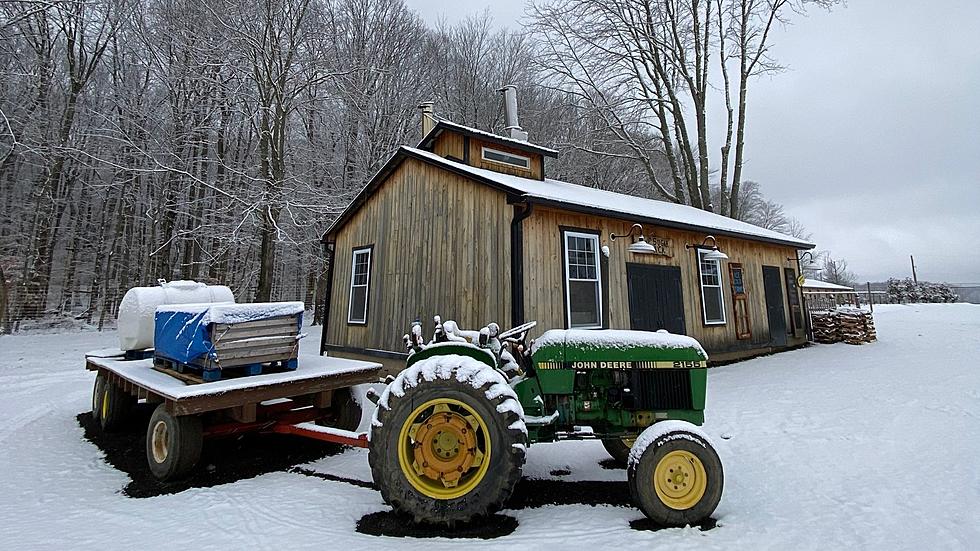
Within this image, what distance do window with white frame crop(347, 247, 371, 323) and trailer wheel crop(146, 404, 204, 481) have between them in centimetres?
530

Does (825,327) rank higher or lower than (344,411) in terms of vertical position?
higher

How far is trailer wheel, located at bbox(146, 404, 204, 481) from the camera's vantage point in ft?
12.9

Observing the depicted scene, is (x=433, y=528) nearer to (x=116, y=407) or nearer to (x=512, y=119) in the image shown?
(x=116, y=407)

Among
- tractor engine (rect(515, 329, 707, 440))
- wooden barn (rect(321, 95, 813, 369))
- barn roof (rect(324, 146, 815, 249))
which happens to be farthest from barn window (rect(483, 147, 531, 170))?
tractor engine (rect(515, 329, 707, 440))

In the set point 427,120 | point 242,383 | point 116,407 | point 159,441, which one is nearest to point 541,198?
point 242,383

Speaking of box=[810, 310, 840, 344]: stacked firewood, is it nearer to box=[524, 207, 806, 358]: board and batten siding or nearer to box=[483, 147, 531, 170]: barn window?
box=[524, 207, 806, 358]: board and batten siding

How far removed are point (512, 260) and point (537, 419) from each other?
3942 mm

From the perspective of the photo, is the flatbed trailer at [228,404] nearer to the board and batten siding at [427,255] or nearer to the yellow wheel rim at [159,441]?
the yellow wheel rim at [159,441]

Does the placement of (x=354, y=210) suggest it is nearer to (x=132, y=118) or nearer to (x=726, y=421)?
(x=726, y=421)

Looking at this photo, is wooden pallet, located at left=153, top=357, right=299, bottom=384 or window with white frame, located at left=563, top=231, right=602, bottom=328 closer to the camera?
wooden pallet, located at left=153, top=357, right=299, bottom=384

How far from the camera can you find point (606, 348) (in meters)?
3.54

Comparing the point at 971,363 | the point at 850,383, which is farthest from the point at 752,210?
the point at 850,383

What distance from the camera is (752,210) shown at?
39.3m

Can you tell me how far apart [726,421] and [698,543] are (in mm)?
3321
